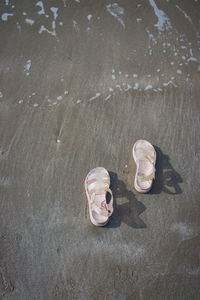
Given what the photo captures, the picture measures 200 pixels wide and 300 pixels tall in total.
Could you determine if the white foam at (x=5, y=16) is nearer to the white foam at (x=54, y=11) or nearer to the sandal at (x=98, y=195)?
the white foam at (x=54, y=11)

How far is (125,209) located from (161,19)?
8.94 ft

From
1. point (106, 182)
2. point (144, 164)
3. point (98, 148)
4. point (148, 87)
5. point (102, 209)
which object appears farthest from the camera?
point (148, 87)

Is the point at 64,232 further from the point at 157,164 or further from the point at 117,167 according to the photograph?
the point at 157,164

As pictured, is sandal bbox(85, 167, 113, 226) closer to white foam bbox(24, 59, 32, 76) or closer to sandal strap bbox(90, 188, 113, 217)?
sandal strap bbox(90, 188, 113, 217)

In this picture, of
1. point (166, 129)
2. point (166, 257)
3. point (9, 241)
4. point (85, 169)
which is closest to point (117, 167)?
point (85, 169)

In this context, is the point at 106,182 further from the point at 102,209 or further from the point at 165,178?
the point at 165,178

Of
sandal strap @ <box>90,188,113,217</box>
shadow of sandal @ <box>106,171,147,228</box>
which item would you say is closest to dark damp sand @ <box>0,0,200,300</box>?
shadow of sandal @ <box>106,171,147,228</box>

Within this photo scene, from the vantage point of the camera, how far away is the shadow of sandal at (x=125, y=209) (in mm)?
2010

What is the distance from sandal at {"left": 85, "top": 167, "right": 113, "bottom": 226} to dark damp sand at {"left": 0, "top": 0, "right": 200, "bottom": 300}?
0.10m

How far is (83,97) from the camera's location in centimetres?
262

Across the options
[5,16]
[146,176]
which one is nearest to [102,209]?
[146,176]

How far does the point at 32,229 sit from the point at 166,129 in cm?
167

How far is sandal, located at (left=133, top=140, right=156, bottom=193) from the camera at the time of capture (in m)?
2.09

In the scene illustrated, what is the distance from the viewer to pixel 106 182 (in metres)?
2.10
